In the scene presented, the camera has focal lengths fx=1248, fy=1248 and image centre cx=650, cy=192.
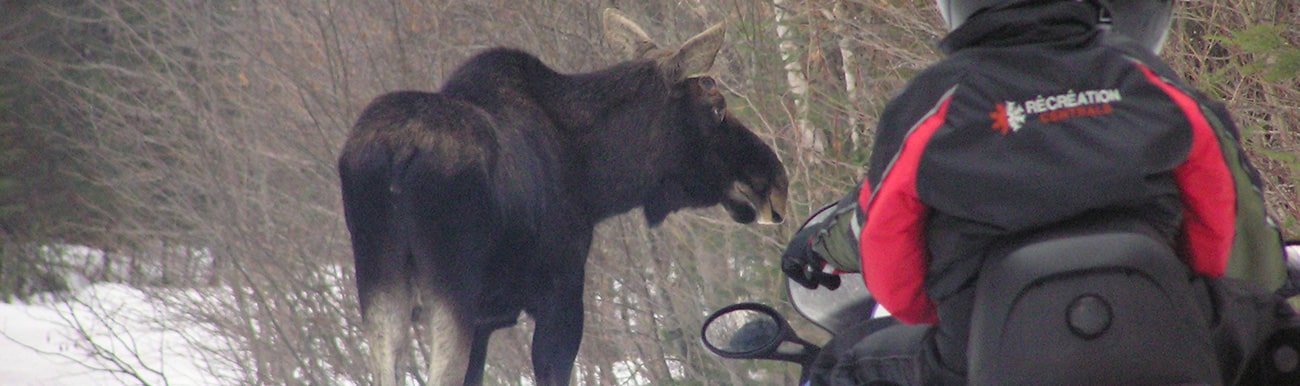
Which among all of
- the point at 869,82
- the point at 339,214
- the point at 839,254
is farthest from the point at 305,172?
the point at 839,254

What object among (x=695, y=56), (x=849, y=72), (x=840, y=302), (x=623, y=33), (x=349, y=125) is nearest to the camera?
(x=840, y=302)

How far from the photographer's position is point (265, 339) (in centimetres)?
739

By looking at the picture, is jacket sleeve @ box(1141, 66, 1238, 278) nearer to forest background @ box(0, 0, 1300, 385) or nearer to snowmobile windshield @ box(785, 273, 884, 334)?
snowmobile windshield @ box(785, 273, 884, 334)

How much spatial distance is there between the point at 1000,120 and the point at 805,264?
0.66 meters

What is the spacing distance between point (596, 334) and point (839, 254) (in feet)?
14.9

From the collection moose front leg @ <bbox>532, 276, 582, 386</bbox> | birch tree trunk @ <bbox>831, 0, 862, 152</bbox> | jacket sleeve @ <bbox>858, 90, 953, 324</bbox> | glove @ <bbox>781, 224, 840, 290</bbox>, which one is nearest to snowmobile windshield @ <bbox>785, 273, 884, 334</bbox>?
glove @ <bbox>781, 224, 840, 290</bbox>

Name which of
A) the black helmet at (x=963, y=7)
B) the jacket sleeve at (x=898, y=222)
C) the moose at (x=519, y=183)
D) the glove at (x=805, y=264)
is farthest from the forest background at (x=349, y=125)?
the jacket sleeve at (x=898, y=222)

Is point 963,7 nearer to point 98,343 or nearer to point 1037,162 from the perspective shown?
point 1037,162

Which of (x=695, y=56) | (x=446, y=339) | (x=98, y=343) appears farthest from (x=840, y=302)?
(x=98, y=343)

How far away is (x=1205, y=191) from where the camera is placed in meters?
1.61

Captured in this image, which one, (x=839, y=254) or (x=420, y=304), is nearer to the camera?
(x=839, y=254)

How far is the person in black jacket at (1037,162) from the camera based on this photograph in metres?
1.58

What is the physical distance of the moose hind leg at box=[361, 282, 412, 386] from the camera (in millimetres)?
3619

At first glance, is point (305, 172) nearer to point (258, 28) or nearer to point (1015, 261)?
point (258, 28)
